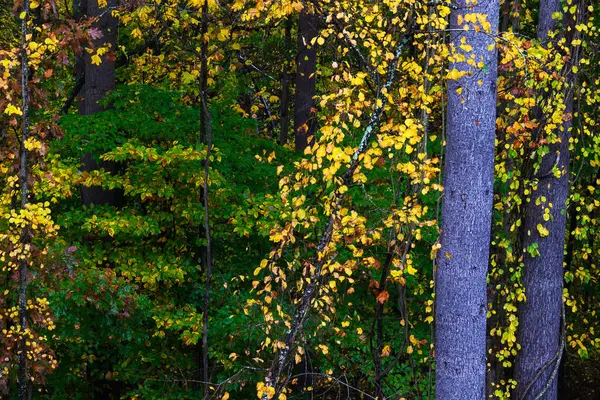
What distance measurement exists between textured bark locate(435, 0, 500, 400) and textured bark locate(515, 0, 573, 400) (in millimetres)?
A: 2489

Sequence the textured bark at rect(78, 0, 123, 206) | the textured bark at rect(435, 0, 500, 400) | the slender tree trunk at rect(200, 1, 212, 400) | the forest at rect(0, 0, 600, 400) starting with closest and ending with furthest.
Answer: the textured bark at rect(435, 0, 500, 400), the forest at rect(0, 0, 600, 400), the slender tree trunk at rect(200, 1, 212, 400), the textured bark at rect(78, 0, 123, 206)

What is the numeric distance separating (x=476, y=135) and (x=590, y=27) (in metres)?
3.21

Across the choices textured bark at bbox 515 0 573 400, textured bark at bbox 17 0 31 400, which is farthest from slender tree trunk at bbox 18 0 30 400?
textured bark at bbox 515 0 573 400

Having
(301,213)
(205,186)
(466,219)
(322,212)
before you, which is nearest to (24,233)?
(205,186)

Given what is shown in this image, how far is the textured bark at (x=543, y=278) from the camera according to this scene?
7.82 m

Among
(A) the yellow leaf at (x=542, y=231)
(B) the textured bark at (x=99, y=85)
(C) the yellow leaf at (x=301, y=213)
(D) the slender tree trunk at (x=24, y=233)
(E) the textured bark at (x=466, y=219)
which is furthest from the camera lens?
(B) the textured bark at (x=99, y=85)

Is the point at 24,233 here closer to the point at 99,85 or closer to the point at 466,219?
the point at 99,85

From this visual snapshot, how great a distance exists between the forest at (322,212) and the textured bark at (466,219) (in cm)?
1

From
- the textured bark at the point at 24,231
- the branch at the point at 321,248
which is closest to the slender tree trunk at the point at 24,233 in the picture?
A: the textured bark at the point at 24,231

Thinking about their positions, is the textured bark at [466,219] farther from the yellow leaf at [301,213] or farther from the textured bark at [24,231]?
the textured bark at [24,231]

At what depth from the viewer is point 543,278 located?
7.91 meters

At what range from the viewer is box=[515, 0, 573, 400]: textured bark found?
7824 millimetres

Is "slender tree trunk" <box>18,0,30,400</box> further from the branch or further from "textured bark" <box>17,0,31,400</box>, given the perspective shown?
the branch

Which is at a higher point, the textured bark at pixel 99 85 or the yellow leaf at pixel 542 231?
the textured bark at pixel 99 85
